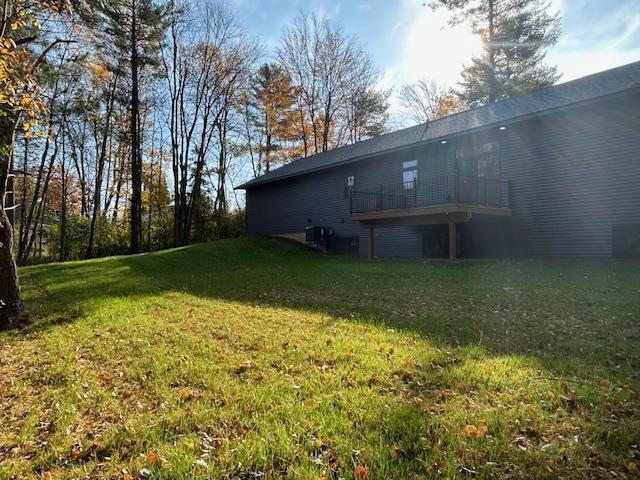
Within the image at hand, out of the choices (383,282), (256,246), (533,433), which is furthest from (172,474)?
(256,246)

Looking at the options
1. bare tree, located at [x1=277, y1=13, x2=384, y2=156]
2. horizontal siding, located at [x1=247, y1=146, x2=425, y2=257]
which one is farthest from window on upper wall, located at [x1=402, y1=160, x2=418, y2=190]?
bare tree, located at [x1=277, y1=13, x2=384, y2=156]

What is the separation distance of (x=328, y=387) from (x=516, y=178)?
36.6 feet

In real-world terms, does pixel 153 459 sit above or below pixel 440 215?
below

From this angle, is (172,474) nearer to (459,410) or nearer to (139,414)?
(139,414)

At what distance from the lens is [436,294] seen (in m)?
7.82

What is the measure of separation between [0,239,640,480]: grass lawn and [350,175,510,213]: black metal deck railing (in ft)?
17.7

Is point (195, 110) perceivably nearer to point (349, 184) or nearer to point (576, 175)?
point (349, 184)

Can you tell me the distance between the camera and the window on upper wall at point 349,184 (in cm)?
1797

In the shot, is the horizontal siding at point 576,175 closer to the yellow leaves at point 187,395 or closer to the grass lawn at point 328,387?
the grass lawn at point 328,387

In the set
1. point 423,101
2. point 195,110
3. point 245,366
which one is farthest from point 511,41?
point 245,366

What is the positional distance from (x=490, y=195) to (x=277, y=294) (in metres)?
8.16

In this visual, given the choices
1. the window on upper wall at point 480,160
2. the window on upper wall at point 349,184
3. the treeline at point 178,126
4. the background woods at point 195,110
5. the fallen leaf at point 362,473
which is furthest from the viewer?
the treeline at point 178,126

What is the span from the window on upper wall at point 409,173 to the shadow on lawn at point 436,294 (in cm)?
393

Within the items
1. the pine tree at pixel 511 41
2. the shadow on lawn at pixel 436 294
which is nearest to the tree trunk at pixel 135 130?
the shadow on lawn at pixel 436 294
